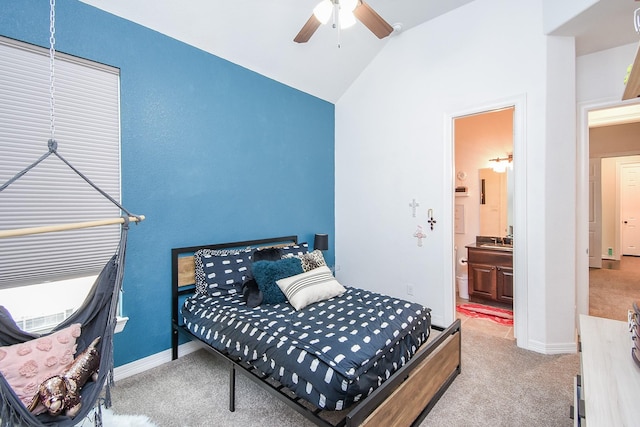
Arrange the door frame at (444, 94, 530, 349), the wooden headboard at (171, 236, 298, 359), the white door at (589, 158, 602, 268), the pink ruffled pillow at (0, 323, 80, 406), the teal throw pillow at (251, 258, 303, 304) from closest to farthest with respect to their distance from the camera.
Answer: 1. the pink ruffled pillow at (0, 323, 80, 406)
2. the teal throw pillow at (251, 258, 303, 304)
3. the wooden headboard at (171, 236, 298, 359)
4. the door frame at (444, 94, 530, 349)
5. the white door at (589, 158, 602, 268)

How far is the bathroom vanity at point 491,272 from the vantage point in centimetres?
379

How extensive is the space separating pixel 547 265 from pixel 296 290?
2.31 metres

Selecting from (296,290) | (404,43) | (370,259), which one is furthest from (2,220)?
(404,43)

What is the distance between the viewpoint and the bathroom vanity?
3.79 m

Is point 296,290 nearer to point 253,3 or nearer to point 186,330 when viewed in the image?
point 186,330

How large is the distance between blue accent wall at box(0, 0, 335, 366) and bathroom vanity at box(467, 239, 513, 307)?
2593 millimetres

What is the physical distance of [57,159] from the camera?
2.18 metres

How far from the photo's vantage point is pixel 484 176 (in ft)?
14.9

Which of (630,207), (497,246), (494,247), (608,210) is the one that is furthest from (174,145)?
(630,207)

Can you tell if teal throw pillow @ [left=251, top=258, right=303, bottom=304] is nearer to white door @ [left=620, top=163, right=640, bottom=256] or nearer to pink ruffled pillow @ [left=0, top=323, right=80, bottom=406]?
pink ruffled pillow @ [left=0, top=323, right=80, bottom=406]

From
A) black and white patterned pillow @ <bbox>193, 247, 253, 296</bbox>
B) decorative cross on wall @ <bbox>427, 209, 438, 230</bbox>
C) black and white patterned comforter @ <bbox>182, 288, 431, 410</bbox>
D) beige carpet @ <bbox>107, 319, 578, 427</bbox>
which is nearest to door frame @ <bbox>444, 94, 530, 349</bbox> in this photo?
beige carpet @ <bbox>107, 319, 578, 427</bbox>

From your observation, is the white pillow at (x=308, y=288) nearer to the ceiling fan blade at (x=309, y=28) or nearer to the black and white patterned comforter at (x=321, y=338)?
the black and white patterned comforter at (x=321, y=338)

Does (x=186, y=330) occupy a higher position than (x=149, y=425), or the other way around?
(x=186, y=330)

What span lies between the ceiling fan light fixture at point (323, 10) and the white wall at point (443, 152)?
5.86ft
